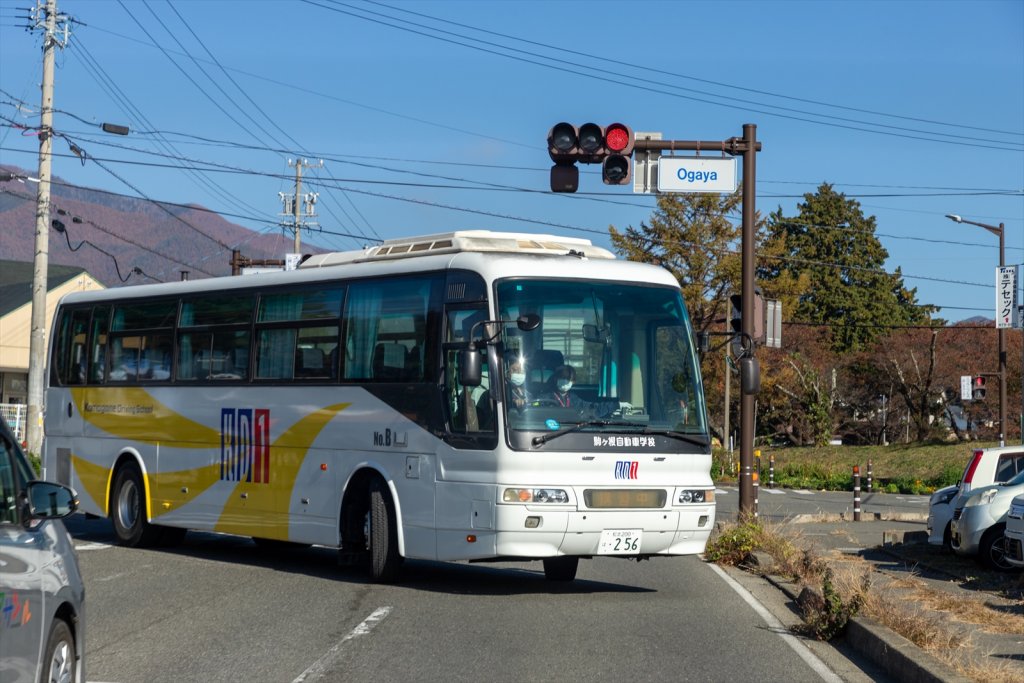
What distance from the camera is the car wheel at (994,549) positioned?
53.9 ft

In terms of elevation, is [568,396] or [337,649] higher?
[568,396]

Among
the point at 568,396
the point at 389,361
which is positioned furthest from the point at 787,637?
the point at 389,361

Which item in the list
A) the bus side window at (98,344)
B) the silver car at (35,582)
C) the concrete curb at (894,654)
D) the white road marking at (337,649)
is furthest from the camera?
the bus side window at (98,344)

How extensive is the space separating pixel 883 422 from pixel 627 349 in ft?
154

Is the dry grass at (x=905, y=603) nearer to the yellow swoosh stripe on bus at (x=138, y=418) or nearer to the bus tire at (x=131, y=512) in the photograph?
the yellow swoosh stripe on bus at (x=138, y=418)

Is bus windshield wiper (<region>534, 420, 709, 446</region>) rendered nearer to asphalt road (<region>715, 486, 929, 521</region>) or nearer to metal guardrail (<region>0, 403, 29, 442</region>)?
asphalt road (<region>715, 486, 929, 521</region>)

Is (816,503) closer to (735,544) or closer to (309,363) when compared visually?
(735,544)

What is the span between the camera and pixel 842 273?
79188 mm

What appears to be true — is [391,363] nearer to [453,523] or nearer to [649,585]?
[453,523]

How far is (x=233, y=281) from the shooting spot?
53.2ft

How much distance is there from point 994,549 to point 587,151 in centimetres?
734

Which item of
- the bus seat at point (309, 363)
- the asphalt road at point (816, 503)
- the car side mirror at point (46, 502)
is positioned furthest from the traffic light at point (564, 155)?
the car side mirror at point (46, 502)

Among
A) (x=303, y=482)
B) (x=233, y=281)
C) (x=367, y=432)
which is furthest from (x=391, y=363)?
(x=233, y=281)

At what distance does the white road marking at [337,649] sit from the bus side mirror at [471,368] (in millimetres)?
2192
